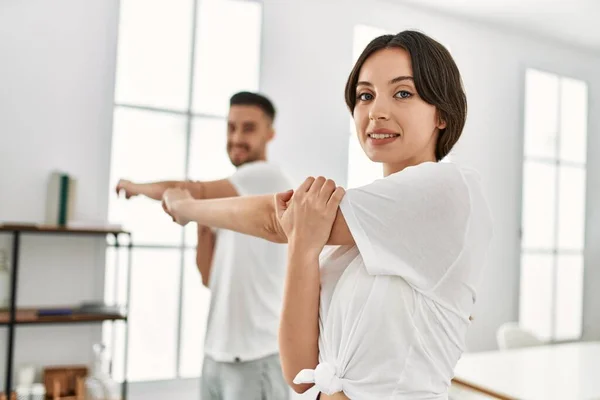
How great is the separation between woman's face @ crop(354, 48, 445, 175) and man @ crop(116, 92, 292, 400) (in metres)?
1.03

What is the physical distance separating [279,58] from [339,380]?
9.17 ft

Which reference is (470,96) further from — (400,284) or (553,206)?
(400,284)

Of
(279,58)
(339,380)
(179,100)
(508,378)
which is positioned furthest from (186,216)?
(279,58)

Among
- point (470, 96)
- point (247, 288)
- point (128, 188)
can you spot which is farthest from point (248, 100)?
point (470, 96)

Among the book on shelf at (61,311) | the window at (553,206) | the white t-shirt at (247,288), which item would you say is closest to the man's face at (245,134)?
the white t-shirt at (247,288)

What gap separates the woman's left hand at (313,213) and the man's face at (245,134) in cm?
146

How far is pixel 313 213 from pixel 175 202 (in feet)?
1.69

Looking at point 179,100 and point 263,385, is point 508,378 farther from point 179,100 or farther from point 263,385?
point 179,100

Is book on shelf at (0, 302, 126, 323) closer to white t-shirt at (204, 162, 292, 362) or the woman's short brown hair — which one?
white t-shirt at (204, 162, 292, 362)

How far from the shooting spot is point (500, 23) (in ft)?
14.3

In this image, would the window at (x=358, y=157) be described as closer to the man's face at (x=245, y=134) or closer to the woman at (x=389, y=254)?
the man's face at (x=245, y=134)

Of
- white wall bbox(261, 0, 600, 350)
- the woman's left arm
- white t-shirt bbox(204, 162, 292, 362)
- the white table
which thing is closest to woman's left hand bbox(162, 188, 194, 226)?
the woman's left arm

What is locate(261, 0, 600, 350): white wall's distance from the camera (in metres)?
3.49

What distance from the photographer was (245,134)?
7.83 ft
